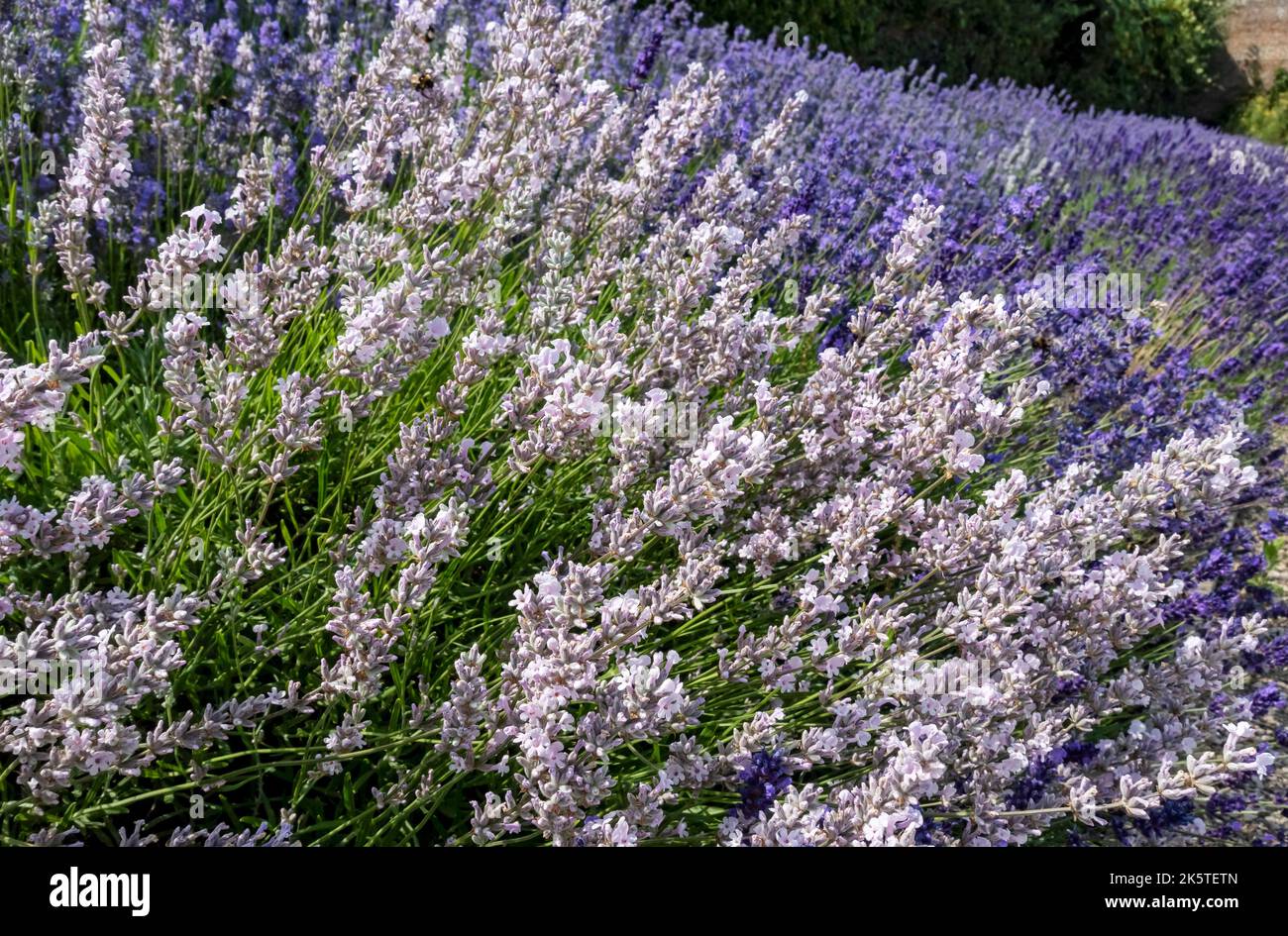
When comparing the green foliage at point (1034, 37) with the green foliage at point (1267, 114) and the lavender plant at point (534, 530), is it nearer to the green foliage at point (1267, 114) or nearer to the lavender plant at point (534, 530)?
the green foliage at point (1267, 114)

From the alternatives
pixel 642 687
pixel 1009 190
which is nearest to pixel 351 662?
pixel 642 687

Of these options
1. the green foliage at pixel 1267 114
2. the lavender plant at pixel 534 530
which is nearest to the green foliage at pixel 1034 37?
the green foliage at pixel 1267 114

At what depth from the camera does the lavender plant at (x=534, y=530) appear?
5.00 ft

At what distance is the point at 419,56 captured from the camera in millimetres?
2805

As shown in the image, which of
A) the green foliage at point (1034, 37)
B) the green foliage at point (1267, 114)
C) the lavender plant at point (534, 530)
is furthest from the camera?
the green foliage at point (1267, 114)

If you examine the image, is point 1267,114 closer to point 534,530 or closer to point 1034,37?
point 1034,37

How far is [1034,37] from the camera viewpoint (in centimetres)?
1497

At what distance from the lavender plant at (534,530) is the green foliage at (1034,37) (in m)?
7.82

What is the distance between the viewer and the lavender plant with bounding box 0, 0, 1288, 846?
1.53 metres

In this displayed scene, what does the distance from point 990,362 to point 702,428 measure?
54 centimetres

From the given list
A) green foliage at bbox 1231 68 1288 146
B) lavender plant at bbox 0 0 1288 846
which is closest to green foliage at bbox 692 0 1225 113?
green foliage at bbox 1231 68 1288 146

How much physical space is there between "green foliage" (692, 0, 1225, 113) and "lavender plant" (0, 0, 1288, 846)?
7.82 meters

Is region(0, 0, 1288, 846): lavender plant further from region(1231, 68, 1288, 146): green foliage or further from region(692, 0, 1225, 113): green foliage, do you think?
region(1231, 68, 1288, 146): green foliage

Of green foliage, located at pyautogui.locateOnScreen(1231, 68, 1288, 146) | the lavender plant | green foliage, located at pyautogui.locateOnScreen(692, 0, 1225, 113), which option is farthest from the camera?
green foliage, located at pyautogui.locateOnScreen(1231, 68, 1288, 146)
